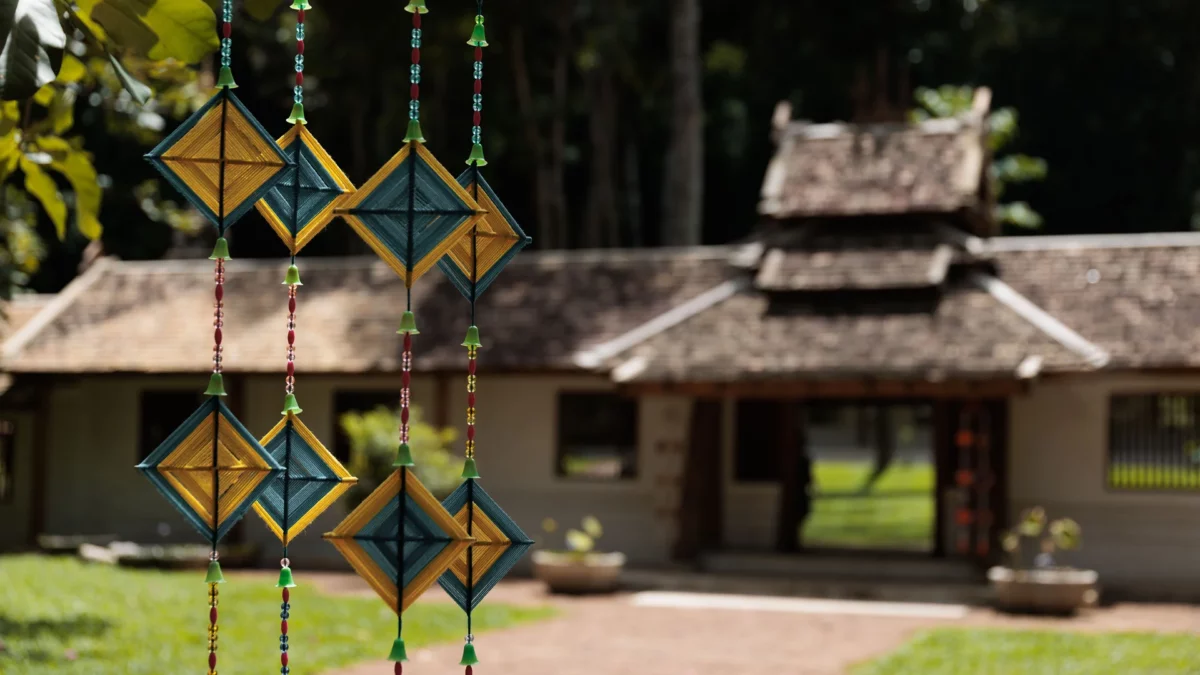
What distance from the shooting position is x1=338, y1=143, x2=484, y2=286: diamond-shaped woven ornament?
344 cm

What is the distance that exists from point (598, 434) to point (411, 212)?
14.6 m

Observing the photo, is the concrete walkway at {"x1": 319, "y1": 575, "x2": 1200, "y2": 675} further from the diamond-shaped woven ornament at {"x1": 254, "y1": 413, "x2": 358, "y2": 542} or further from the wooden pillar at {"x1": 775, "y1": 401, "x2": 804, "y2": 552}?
the diamond-shaped woven ornament at {"x1": 254, "y1": 413, "x2": 358, "y2": 542}

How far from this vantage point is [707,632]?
12641mm

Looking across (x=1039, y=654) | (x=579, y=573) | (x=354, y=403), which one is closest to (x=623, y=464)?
(x=579, y=573)

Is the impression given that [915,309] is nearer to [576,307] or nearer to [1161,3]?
[576,307]

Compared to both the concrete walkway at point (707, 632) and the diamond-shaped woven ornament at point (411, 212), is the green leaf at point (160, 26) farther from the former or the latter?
the concrete walkway at point (707, 632)

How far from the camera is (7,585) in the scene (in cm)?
1375

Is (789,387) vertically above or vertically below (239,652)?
above

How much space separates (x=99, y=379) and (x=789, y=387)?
29.2 ft

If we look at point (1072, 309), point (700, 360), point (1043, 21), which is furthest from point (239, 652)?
point (1043, 21)

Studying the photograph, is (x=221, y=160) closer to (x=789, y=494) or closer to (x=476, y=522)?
(x=476, y=522)

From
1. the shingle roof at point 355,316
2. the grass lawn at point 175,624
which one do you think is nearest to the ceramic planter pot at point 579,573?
the grass lawn at point 175,624

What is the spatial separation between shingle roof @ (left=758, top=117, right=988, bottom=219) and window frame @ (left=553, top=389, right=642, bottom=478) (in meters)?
2.63

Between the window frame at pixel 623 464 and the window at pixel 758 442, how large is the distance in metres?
1.12
